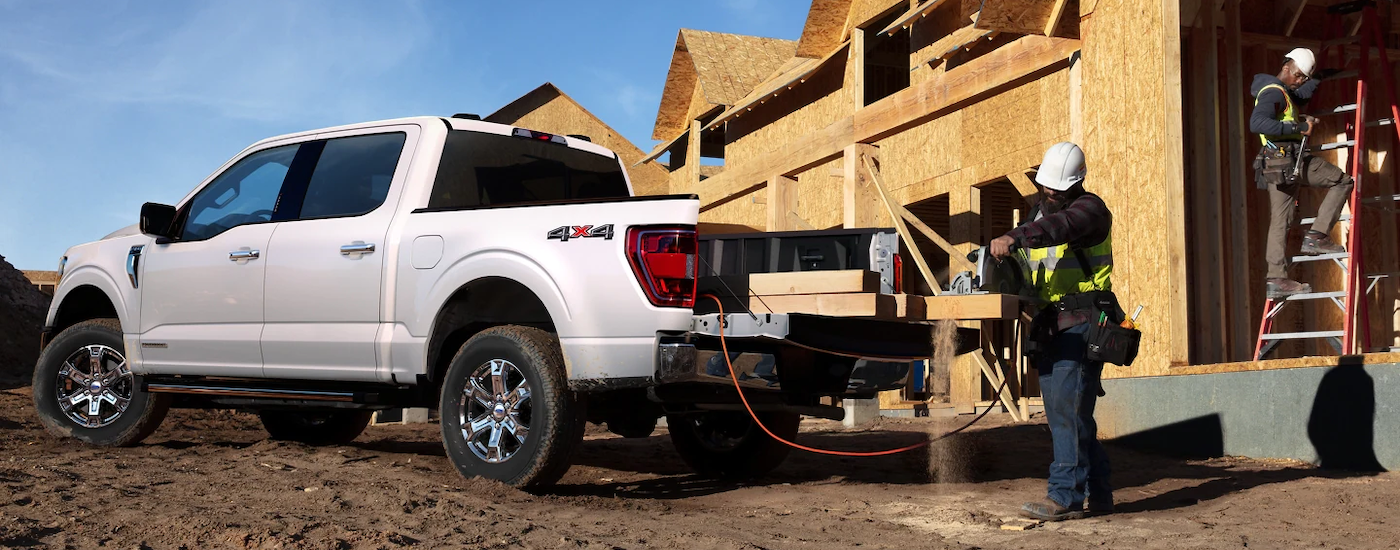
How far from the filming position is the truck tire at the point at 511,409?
5.83 m

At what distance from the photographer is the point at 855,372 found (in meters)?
6.35

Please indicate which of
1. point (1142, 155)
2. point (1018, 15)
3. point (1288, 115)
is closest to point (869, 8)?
point (1018, 15)

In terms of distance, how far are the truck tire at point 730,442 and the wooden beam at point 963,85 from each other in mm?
5473

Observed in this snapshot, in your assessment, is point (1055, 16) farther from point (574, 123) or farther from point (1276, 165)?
point (574, 123)

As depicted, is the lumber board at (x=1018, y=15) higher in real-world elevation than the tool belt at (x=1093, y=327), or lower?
higher

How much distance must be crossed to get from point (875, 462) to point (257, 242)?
4.32 metres

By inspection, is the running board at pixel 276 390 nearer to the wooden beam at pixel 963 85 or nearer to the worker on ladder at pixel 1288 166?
the worker on ladder at pixel 1288 166

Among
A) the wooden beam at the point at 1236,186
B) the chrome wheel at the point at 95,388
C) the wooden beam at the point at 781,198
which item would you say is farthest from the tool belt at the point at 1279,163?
the chrome wheel at the point at 95,388

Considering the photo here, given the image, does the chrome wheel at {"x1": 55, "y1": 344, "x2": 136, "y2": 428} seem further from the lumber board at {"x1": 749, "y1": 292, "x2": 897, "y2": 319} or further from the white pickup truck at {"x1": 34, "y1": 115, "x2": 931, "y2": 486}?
the lumber board at {"x1": 749, "y1": 292, "x2": 897, "y2": 319}

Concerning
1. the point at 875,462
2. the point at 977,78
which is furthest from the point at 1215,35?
the point at 875,462

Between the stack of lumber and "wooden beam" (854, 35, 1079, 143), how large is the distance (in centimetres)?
586

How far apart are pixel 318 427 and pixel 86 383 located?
1657mm

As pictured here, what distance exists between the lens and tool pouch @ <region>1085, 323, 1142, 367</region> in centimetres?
583

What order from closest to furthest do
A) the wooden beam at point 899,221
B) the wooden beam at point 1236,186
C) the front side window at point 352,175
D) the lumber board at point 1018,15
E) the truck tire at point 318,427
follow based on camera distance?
the front side window at point 352,175 → the truck tire at point 318,427 → the wooden beam at point 1236,186 → the lumber board at point 1018,15 → the wooden beam at point 899,221
